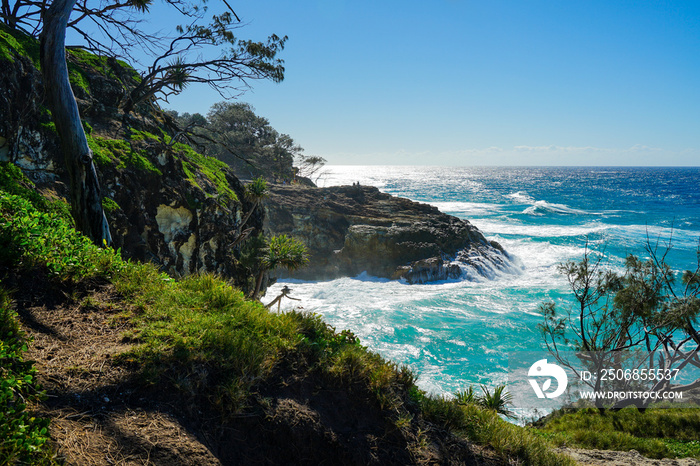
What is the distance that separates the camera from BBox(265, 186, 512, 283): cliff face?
32812 millimetres

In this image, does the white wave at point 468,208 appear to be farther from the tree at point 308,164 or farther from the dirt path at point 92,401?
the dirt path at point 92,401

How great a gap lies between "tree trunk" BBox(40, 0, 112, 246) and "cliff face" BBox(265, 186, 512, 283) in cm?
2707

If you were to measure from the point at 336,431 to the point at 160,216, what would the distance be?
36.9ft

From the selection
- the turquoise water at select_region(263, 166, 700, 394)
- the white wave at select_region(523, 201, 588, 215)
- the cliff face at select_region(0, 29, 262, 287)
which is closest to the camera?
the cliff face at select_region(0, 29, 262, 287)

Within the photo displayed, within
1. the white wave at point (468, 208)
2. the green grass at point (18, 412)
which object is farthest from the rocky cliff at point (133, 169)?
the white wave at point (468, 208)

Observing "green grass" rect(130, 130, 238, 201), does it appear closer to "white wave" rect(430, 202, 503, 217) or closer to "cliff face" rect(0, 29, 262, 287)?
"cliff face" rect(0, 29, 262, 287)

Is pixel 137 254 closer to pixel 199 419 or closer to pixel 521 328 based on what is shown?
pixel 199 419

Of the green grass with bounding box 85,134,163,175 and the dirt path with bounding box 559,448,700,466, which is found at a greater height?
the green grass with bounding box 85,134,163,175

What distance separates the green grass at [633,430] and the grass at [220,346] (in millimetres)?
5565

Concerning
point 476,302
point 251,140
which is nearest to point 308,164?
point 251,140

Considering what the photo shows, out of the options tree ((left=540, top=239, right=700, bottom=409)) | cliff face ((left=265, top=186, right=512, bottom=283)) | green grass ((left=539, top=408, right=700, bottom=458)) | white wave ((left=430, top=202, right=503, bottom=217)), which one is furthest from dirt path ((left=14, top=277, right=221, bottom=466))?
white wave ((left=430, top=202, right=503, bottom=217))

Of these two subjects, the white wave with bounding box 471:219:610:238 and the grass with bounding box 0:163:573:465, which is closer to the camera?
the grass with bounding box 0:163:573:465

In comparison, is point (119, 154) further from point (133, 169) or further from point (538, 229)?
point (538, 229)

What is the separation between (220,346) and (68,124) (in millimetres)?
5286
